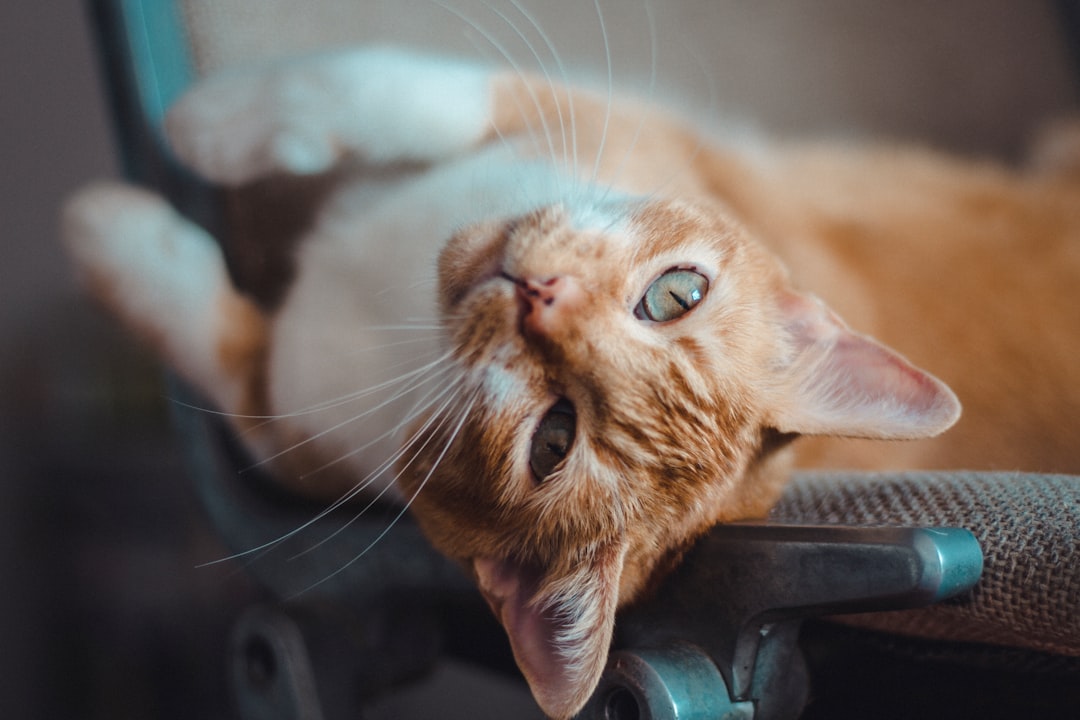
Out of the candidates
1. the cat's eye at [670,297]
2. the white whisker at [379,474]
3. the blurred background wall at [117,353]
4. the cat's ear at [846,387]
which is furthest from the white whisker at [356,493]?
the blurred background wall at [117,353]

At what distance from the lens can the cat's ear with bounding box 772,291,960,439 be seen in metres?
0.90

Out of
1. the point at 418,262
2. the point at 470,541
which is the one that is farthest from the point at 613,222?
the point at 470,541

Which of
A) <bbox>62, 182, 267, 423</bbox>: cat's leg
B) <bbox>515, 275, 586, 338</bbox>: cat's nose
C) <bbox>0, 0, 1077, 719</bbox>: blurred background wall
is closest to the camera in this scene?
<bbox>515, 275, 586, 338</bbox>: cat's nose

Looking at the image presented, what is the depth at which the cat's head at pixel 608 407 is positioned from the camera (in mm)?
921

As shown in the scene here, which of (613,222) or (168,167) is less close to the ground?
(168,167)

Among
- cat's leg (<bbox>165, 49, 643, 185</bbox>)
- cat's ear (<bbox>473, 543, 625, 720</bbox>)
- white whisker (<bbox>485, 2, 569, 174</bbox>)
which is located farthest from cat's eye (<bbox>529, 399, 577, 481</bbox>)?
white whisker (<bbox>485, 2, 569, 174</bbox>)

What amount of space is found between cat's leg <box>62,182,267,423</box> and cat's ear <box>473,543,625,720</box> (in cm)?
51

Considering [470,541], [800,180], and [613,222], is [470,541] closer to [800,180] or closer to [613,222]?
[613,222]

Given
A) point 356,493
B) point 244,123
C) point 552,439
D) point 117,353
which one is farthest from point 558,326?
point 117,353

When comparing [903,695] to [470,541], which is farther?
[470,541]

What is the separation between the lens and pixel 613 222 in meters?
1.01

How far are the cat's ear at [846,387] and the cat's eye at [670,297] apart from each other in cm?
14

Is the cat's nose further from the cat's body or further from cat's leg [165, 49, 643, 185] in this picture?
cat's leg [165, 49, 643, 185]

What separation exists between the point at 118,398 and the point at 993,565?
2.22m
